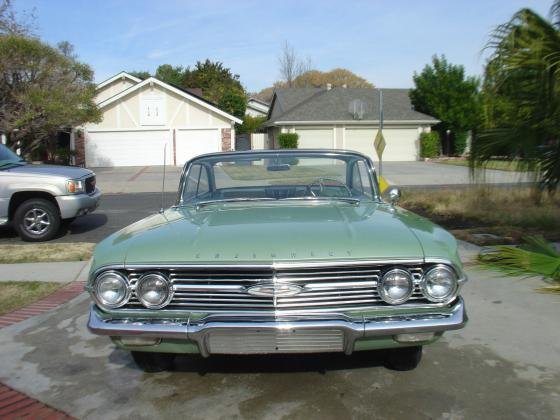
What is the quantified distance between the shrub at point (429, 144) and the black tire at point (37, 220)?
2851 centimetres

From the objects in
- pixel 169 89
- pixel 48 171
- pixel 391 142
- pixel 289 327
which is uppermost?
pixel 169 89

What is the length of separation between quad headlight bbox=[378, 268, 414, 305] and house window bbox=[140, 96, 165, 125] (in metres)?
30.5

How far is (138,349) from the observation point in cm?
321

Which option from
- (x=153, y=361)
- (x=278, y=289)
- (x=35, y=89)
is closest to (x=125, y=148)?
(x=35, y=89)

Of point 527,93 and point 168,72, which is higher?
point 168,72

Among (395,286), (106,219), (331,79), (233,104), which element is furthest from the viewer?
(331,79)

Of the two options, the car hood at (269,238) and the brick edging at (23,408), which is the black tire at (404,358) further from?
the brick edging at (23,408)

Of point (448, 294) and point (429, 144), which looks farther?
point (429, 144)

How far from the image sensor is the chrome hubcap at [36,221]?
912cm

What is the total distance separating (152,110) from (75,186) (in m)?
23.9

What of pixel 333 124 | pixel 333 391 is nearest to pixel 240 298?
pixel 333 391

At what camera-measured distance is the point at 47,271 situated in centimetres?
702

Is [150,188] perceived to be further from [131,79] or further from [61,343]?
[131,79]

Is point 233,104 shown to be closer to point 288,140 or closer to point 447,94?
point 288,140
